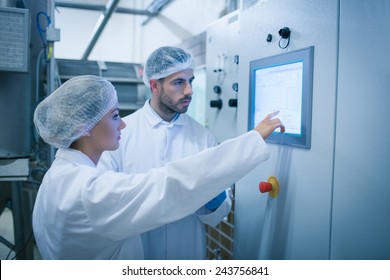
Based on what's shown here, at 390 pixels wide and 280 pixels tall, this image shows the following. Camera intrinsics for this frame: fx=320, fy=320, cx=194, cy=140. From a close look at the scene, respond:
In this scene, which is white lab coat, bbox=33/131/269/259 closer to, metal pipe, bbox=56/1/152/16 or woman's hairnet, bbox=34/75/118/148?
woman's hairnet, bbox=34/75/118/148

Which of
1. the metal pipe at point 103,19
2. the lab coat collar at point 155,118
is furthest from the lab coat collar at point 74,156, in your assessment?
the metal pipe at point 103,19

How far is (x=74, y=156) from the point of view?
0.91 m

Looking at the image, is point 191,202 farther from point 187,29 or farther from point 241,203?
point 187,29

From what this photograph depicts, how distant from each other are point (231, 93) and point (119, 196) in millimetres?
1136

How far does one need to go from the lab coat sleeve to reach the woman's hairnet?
164 mm

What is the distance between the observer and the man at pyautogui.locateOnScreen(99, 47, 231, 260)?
1289 mm

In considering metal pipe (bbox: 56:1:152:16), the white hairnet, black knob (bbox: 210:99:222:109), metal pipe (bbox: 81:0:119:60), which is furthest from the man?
metal pipe (bbox: 56:1:152:16)

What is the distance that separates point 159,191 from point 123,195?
91 mm

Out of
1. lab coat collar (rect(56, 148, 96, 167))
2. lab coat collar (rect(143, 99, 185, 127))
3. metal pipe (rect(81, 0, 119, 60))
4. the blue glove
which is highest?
metal pipe (rect(81, 0, 119, 60))

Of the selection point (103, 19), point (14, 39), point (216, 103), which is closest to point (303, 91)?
point (216, 103)

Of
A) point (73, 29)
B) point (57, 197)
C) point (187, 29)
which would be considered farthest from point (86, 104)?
point (73, 29)

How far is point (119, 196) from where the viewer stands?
31.5 inches

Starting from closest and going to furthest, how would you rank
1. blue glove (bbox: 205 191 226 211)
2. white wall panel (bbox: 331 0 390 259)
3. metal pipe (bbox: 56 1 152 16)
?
white wall panel (bbox: 331 0 390 259)
blue glove (bbox: 205 191 226 211)
metal pipe (bbox: 56 1 152 16)

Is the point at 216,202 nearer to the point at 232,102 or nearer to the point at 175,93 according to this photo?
the point at 175,93
